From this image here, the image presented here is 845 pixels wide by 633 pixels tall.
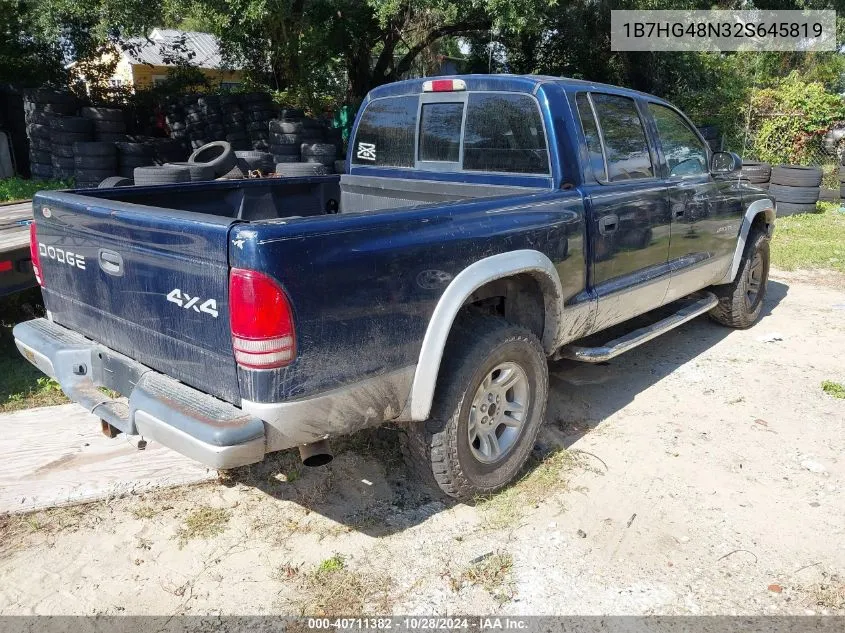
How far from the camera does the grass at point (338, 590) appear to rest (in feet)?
8.77

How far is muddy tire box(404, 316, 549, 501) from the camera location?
306 cm

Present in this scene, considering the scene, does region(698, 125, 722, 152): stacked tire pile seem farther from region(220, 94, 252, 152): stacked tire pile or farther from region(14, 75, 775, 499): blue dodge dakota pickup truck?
region(220, 94, 252, 152): stacked tire pile

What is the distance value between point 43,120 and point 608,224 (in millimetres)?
12928

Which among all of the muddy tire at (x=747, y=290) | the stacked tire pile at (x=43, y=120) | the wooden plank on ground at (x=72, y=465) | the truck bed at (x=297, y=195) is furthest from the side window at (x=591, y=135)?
the stacked tire pile at (x=43, y=120)

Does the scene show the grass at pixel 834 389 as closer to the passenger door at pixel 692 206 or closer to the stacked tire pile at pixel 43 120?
the passenger door at pixel 692 206

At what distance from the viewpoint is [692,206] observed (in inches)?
181

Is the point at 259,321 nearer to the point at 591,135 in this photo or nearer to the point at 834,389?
the point at 591,135

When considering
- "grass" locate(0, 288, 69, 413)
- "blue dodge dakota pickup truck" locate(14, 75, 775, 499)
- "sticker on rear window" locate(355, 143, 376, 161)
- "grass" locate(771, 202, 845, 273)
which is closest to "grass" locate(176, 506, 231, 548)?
"blue dodge dakota pickup truck" locate(14, 75, 775, 499)

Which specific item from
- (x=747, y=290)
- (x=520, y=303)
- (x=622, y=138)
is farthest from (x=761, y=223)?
(x=520, y=303)

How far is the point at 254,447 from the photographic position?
242cm

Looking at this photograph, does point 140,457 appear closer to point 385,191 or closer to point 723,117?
point 385,191

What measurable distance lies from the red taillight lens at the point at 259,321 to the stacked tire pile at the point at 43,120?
12.6 m

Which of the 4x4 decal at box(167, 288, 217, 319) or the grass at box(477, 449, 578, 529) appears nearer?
the 4x4 decal at box(167, 288, 217, 319)

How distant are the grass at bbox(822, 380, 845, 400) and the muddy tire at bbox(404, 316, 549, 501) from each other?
238cm
